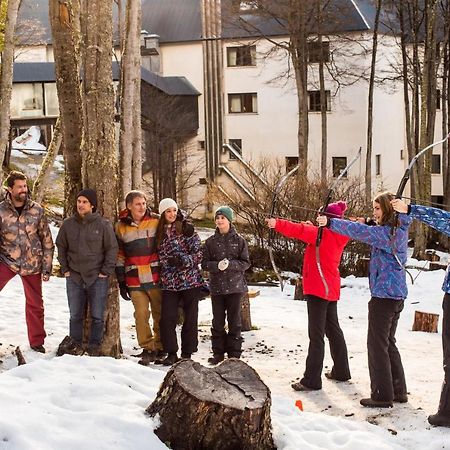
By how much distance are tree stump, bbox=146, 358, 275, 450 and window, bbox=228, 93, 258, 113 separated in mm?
31054

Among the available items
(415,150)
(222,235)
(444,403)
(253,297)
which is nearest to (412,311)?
(253,297)

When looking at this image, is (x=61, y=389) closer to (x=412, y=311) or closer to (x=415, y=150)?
(x=412, y=311)

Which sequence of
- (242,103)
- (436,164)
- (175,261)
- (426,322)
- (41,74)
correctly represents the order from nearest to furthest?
(175,261) → (426,322) → (41,74) → (242,103) → (436,164)

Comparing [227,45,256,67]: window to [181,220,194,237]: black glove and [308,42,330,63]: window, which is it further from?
[181,220,194,237]: black glove

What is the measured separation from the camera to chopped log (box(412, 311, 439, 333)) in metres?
10.5

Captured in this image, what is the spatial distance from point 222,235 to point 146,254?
0.87 metres

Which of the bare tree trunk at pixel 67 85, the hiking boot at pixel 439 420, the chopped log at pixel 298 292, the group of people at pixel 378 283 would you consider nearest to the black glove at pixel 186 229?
the group of people at pixel 378 283

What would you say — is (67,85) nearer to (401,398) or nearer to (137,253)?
(137,253)

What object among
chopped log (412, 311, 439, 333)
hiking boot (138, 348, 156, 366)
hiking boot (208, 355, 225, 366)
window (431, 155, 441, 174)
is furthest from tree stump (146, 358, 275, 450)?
window (431, 155, 441, 174)

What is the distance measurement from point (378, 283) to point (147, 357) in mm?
2626

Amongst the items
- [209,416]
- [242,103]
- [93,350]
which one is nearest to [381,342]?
[209,416]

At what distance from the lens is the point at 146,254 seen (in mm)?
7352

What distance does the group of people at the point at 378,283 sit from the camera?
582cm

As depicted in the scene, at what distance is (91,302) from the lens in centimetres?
717
